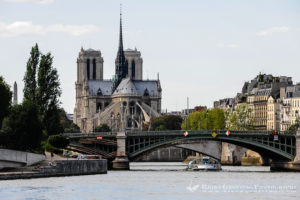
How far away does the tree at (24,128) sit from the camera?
313 feet

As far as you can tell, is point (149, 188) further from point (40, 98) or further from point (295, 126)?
point (295, 126)

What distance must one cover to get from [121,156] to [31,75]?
18.0 meters

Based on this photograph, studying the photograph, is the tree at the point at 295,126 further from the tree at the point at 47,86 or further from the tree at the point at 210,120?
the tree at the point at 47,86

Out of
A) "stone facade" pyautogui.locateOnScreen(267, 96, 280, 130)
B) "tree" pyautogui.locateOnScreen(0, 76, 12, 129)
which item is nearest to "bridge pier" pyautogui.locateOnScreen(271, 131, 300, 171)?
"tree" pyautogui.locateOnScreen(0, 76, 12, 129)

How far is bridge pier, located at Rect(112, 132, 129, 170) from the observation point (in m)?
116

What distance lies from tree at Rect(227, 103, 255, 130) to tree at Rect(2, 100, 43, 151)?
6548 centimetres

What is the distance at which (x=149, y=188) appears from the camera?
250ft

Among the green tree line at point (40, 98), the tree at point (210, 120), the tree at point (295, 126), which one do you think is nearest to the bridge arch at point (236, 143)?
the green tree line at point (40, 98)

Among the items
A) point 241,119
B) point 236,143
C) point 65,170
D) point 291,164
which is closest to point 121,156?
point 236,143

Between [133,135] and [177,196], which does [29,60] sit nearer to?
[133,135]

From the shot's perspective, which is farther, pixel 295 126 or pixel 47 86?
pixel 295 126

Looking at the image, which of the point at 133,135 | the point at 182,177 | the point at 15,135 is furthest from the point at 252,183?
the point at 133,135

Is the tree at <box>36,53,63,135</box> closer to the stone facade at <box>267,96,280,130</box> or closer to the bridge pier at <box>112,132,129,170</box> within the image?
the bridge pier at <box>112,132,129,170</box>

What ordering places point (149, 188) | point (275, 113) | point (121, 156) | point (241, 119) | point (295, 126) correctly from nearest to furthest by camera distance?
point (149, 188), point (121, 156), point (295, 126), point (241, 119), point (275, 113)
